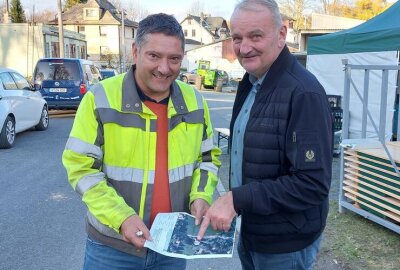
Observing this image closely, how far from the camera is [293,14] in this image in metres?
64.6

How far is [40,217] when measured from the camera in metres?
5.44

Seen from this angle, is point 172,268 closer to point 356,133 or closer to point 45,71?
point 356,133

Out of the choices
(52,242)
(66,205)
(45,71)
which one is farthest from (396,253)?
(45,71)

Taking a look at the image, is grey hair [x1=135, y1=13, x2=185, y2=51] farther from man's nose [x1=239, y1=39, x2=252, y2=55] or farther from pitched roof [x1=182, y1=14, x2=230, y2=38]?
pitched roof [x1=182, y1=14, x2=230, y2=38]

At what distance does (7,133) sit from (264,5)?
29.4ft

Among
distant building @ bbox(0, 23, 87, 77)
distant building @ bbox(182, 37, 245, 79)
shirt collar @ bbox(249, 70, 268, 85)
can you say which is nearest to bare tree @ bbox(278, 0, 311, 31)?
distant building @ bbox(182, 37, 245, 79)

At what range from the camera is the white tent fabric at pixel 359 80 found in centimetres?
1039

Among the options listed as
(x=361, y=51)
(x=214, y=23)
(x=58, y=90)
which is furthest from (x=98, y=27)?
(x=361, y=51)

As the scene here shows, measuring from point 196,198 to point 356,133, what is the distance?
10.4 metres

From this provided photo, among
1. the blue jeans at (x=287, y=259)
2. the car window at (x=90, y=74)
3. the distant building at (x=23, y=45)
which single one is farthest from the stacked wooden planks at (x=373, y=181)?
the distant building at (x=23, y=45)

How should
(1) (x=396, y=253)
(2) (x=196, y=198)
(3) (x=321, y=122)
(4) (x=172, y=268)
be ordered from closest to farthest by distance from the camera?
(3) (x=321, y=122) < (2) (x=196, y=198) < (4) (x=172, y=268) < (1) (x=396, y=253)

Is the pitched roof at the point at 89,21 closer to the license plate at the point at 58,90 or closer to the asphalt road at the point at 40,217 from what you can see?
the license plate at the point at 58,90

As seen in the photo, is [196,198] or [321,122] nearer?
[321,122]

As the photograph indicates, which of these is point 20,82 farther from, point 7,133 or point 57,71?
point 57,71
